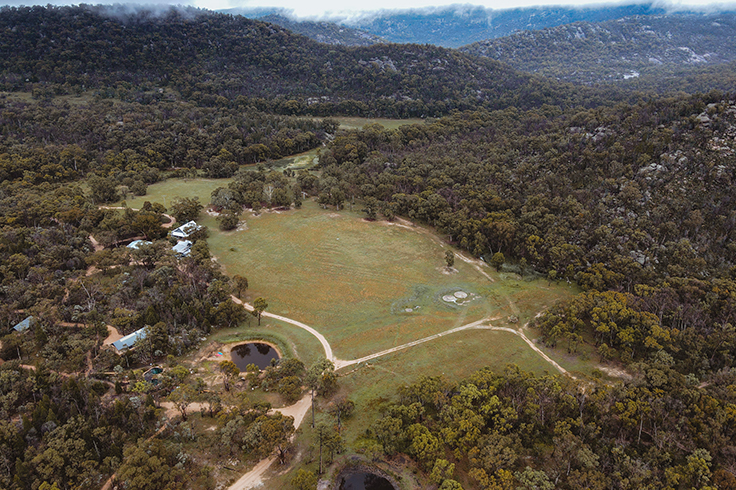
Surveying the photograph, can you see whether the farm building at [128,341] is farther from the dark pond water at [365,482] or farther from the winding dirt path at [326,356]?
the dark pond water at [365,482]

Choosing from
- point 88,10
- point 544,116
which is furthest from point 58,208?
point 88,10

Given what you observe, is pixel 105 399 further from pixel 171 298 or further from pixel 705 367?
pixel 705 367

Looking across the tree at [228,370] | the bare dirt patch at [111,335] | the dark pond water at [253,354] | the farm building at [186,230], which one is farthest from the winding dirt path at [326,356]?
the farm building at [186,230]

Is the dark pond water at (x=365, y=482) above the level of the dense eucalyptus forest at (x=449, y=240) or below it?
below

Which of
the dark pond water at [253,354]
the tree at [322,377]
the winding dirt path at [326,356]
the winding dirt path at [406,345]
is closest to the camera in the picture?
the winding dirt path at [326,356]

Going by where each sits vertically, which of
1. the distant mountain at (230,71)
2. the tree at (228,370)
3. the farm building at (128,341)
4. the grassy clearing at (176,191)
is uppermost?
the distant mountain at (230,71)

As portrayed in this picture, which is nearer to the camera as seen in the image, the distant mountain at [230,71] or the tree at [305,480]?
the tree at [305,480]

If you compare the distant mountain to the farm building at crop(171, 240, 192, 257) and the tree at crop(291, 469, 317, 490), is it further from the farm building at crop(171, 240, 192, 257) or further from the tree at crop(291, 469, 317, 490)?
the tree at crop(291, 469, 317, 490)
